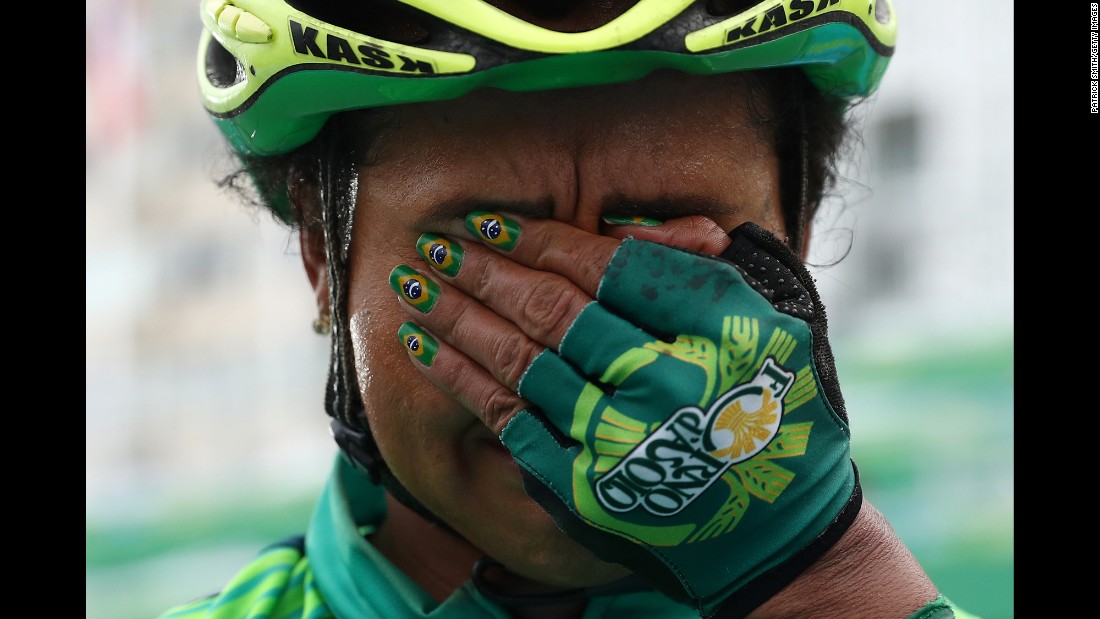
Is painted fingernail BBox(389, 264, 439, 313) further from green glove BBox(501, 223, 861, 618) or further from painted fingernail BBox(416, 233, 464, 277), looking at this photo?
green glove BBox(501, 223, 861, 618)

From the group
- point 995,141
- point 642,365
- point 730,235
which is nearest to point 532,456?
point 642,365

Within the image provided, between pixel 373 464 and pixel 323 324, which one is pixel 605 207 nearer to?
pixel 373 464

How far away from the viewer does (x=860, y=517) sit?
182 centimetres

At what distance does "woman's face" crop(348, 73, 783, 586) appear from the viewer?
1818mm

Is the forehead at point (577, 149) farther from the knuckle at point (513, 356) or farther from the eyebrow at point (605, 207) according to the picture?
the knuckle at point (513, 356)

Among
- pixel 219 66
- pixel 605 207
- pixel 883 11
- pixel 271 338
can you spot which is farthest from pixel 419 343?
pixel 271 338

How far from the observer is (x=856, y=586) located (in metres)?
1.75

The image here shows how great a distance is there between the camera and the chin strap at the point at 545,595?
6.72 ft

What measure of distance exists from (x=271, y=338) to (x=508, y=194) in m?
10.9

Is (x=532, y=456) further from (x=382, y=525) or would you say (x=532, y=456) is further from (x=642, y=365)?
(x=382, y=525)

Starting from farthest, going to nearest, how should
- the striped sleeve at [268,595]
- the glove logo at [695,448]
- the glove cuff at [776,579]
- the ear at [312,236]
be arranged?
the ear at [312,236]
the striped sleeve at [268,595]
the glove cuff at [776,579]
the glove logo at [695,448]

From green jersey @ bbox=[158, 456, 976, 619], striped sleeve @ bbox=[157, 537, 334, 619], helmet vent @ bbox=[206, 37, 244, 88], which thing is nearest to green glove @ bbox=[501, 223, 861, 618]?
green jersey @ bbox=[158, 456, 976, 619]

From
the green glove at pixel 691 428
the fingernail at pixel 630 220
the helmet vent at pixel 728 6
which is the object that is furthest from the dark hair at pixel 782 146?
the green glove at pixel 691 428

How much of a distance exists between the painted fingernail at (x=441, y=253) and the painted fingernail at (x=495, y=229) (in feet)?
0.16
